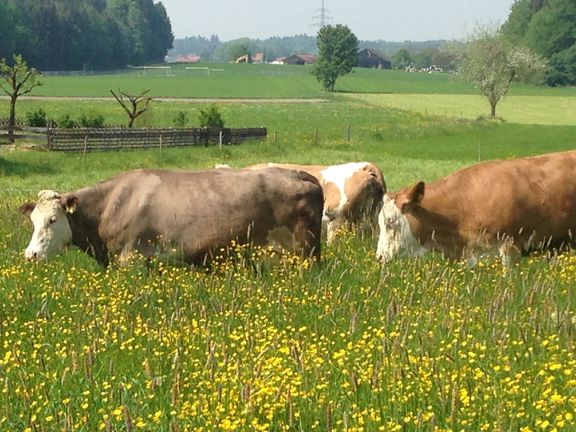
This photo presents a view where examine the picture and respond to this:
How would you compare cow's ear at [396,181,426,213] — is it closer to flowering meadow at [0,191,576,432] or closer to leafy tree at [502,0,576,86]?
flowering meadow at [0,191,576,432]

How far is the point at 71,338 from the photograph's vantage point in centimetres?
620

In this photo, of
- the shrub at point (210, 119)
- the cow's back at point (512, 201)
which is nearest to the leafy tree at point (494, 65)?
the shrub at point (210, 119)

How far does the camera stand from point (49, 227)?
10.0 meters

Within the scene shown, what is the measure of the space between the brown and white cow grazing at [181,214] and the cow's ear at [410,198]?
0.97 metres

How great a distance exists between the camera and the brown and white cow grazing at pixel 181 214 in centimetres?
974

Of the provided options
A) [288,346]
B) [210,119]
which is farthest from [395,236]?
[210,119]

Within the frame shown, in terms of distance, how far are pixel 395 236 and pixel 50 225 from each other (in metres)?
4.11

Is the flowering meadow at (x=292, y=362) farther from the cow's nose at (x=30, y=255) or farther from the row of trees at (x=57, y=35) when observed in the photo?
the row of trees at (x=57, y=35)

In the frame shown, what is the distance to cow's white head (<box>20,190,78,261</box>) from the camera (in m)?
9.94

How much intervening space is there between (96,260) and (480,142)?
130ft

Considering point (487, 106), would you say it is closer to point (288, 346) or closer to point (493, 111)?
point (493, 111)

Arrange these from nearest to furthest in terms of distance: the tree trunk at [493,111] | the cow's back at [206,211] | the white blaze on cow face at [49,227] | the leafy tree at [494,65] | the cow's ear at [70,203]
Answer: the cow's back at [206,211], the white blaze on cow face at [49,227], the cow's ear at [70,203], the tree trunk at [493,111], the leafy tree at [494,65]

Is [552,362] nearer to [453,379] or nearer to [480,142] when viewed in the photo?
[453,379]

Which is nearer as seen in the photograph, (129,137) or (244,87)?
(129,137)
